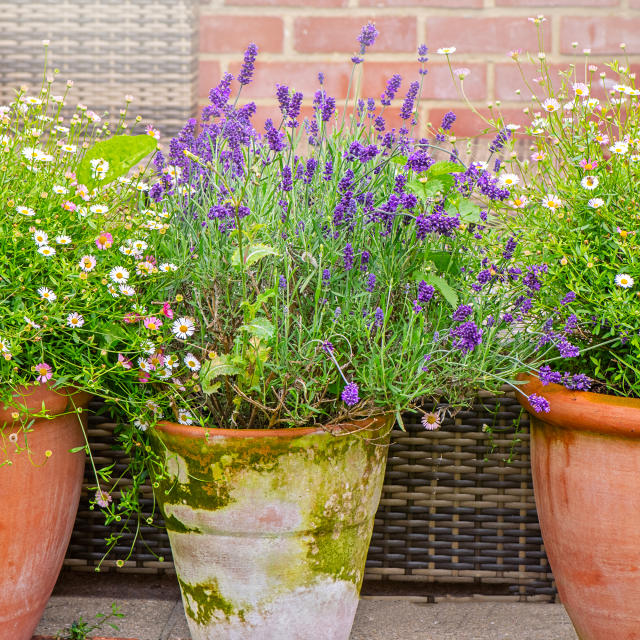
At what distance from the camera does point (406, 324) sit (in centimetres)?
146

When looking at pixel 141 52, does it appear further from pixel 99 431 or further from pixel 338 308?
pixel 338 308

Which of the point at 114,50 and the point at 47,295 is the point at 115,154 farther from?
the point at 114,50

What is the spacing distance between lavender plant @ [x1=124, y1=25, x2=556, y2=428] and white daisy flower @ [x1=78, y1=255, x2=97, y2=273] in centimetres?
14

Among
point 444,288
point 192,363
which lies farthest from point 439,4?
point 192,363

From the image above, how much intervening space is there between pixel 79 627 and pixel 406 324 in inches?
37.4

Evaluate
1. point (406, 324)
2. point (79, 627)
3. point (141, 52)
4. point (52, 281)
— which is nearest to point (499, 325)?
point (406, 324)

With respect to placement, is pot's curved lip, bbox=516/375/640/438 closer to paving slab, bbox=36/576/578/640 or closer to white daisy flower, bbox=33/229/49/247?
paving slab, bbox=36/576/578/640

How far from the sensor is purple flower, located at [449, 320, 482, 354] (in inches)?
52.8

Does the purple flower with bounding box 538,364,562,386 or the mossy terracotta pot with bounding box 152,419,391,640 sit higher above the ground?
the purple flower with bounding box 538,364,562,386

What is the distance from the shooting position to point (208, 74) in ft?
8.18

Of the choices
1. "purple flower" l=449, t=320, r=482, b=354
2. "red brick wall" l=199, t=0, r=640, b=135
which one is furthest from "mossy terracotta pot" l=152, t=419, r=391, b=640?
"red brick wall" l=199, t=0, r=640, b=135

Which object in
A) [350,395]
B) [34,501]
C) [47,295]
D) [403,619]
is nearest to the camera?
[350,395]

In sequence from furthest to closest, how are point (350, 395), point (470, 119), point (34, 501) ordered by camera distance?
point (470, 119) < point (34, 501) < point (350, 395)

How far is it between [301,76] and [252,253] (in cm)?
122
